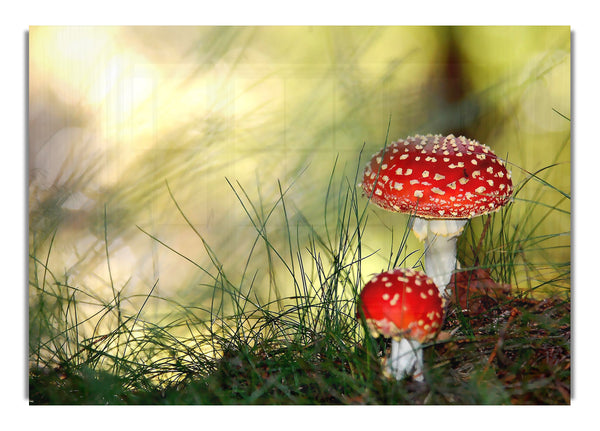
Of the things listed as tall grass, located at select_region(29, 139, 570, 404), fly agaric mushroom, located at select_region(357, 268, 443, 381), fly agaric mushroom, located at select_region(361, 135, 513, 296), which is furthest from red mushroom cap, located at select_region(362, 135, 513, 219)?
fly agaric mushroom, located at select_region(357, 268, 443, 381)

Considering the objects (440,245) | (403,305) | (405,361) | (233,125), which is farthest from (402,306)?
(233,125)

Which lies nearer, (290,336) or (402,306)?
(402,306)

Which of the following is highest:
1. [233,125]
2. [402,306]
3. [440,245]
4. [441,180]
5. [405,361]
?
[233,125]

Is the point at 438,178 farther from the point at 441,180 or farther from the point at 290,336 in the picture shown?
the point at 290,336

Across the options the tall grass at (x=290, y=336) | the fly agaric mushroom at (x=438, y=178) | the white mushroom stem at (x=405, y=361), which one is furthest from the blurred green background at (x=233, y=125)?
the white mushroom stem at (x=405, y=361)

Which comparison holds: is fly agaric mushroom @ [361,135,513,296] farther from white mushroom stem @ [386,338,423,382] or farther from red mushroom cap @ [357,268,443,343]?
white mushroom stem @ [386,338,423,382]

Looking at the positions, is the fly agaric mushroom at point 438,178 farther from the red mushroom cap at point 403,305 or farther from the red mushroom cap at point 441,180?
the red mushroom cap at point 403,305
